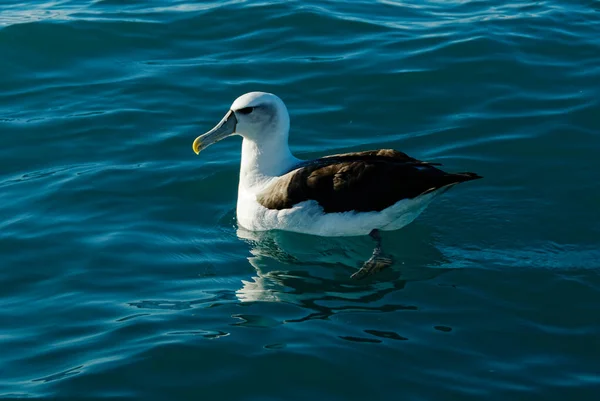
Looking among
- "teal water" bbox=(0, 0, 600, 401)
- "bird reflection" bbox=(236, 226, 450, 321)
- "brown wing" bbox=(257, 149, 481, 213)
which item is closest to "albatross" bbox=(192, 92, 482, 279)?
"brown wing" bbox=(257, 149, 481, 213)

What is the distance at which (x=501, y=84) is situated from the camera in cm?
1392

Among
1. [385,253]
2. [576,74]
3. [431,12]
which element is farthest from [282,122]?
[431,12]

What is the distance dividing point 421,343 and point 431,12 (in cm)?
953

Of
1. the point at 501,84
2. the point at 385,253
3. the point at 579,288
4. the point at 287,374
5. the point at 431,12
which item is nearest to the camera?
the point at 287,374

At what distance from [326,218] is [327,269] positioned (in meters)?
0.60

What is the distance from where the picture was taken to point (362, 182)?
9.93m

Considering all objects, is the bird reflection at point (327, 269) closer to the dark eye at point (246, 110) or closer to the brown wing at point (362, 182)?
the brown wing at point (362, 182)

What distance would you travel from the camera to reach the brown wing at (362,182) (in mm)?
9844

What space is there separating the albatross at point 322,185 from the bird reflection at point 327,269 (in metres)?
0.12

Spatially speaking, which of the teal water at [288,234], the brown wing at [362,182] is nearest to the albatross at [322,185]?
the brown wing at [362,182]

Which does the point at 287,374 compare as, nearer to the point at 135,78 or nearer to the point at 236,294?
the point at 236,294

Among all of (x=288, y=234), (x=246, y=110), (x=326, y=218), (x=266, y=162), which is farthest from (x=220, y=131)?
(x=326, y=218)

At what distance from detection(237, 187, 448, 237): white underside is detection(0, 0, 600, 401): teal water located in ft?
0.52

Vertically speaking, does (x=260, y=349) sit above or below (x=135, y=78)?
below
